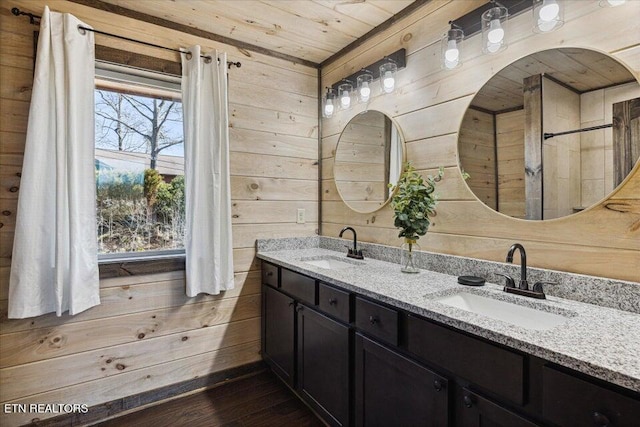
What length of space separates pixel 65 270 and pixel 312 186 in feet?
5.68

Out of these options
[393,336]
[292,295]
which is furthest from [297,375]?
[393,336]

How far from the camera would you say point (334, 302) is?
1615mm

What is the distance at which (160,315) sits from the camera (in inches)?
84.4

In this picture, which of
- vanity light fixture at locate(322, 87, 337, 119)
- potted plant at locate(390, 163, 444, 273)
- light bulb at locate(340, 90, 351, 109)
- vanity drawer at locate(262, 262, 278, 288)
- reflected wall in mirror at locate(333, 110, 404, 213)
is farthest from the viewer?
vanity light fixture at locate(322, 87, 337, 119)

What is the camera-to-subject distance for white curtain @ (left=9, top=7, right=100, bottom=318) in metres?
1.70

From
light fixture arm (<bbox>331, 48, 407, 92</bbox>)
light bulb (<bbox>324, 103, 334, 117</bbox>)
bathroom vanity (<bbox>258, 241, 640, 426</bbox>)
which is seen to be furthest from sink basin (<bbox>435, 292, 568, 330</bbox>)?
light bulb (<bbox>324, 103, 334, 117</bbox>)

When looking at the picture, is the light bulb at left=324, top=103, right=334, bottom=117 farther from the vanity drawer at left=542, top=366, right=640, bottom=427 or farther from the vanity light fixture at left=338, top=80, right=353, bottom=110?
the vanity drawer at left=542, top=366, right=640, bottom=427

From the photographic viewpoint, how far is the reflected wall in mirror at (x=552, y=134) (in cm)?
121

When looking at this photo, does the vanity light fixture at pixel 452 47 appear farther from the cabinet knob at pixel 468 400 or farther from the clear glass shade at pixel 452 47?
the cabinet knob at pixel 468 400

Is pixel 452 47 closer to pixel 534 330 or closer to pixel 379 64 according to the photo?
pixel 379 64

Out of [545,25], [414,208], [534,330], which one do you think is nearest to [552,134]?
[545,25]

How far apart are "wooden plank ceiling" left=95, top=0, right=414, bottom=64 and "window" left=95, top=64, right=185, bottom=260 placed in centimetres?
40

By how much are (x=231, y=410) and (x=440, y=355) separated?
1.51m

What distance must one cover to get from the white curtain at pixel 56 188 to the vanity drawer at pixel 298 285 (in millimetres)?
1090
